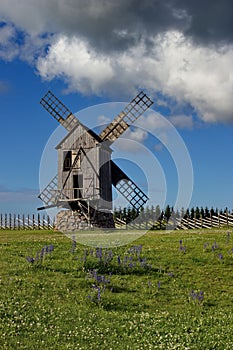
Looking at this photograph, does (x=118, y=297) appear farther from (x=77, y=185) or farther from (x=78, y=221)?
(x=77, y=185)

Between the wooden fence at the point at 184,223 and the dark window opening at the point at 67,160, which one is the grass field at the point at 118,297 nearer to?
the dark window opening at the point at 67,160

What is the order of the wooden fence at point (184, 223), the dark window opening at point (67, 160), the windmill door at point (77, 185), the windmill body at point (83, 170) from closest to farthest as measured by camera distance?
the windmill body at point (83, 170), the windmill door at point (77, 185), the dark window opening at point (67, 160), the wooden fence at point (184, 223)

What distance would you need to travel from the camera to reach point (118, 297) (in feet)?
57.1

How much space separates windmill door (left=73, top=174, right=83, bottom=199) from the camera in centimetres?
5081

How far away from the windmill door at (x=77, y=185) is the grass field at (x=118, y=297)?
23.3 m

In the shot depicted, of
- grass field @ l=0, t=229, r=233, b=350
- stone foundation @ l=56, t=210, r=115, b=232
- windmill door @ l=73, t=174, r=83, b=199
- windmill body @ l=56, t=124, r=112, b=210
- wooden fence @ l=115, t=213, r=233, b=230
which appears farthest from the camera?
wooden fence @ l=115, t=213, r=233, b=230

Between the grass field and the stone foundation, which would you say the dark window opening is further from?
the grass field

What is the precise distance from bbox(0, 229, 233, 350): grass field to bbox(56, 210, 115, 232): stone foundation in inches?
867

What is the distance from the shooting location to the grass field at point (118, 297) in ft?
42.4

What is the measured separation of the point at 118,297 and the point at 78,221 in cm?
3294

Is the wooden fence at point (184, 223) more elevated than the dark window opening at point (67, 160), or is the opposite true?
the dark window opening at point (67, 160)

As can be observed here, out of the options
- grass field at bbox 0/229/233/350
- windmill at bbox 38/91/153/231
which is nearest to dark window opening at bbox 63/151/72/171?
windmill at bbox 38/91/153/231

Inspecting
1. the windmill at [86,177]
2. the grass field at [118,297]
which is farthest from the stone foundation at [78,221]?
the grass field at [118,297]

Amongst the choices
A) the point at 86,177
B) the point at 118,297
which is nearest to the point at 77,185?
the point at 86,177
